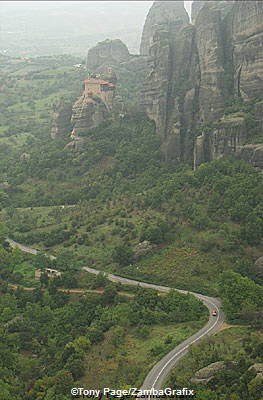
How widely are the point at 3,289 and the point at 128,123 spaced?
41.9 metres

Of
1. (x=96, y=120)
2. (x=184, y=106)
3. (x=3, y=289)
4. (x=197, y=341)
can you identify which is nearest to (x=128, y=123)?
(x=96, y=120)

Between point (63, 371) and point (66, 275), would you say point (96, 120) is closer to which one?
point (66, 275)

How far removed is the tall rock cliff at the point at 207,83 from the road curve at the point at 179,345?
19.3m

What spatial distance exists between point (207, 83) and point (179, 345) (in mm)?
43381

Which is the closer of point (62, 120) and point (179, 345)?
point (179, 345)

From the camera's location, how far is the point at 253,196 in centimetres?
5591

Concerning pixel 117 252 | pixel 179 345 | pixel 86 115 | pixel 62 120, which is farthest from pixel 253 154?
pixel 62 120

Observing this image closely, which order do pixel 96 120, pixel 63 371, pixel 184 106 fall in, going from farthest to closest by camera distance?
1. pixel 96 120
2. pixel 184 106
3. pixel 63 371

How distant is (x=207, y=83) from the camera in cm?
7344

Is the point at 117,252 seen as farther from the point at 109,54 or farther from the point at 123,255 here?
the point at 109,54

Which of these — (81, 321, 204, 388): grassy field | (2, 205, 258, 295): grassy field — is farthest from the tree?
(81, 321, 204, 388): grassy field

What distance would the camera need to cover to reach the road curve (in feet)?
119

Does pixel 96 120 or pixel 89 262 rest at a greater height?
pixel 96 120

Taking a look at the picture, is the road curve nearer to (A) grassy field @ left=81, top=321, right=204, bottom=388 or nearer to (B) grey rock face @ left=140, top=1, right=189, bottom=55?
(A) grassy field @ left=81, top=321, right=204, bottom=388
